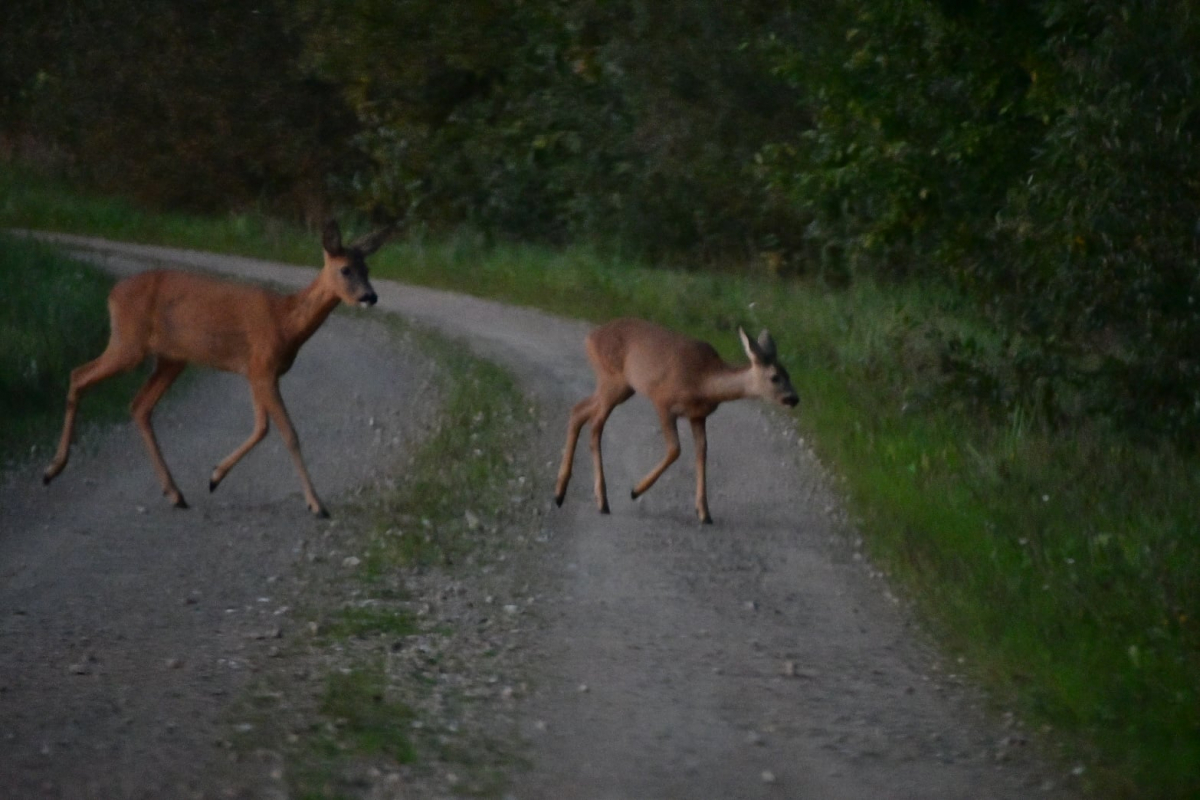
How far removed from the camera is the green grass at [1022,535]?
6.31m

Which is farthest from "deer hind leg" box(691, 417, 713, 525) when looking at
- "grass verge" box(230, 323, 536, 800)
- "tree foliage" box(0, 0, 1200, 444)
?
"tree foliage" box(0, 0, 1200, 444)

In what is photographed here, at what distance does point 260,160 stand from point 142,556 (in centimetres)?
2464

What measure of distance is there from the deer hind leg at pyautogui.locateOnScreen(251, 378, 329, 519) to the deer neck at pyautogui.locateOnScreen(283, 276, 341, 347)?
0.31 metres

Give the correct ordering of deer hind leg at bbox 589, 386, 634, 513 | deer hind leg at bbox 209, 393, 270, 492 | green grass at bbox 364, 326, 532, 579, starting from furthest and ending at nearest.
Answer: deer hind leg at bbox 589, 386, 634, 513 < deer hind leg at bbox 209, 393, 270, 492 < green grass at bbox 364, 326, 532, 579

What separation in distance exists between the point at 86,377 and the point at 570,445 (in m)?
3.01

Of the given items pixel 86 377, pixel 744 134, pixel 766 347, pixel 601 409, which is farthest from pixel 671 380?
pixel 744 134

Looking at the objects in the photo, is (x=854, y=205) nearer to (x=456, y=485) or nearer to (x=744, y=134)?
(x=744, y=134)

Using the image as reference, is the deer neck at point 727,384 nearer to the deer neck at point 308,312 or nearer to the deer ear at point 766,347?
the deer ear at point 766,347

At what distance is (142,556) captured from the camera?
8867 millimetres

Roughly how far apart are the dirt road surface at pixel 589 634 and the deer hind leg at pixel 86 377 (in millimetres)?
147

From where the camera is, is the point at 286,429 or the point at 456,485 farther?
the point at 456,485

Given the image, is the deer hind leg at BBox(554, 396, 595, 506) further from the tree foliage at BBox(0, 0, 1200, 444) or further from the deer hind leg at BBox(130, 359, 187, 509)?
the tree foliage at BBox(0, 0, 1200, 444)

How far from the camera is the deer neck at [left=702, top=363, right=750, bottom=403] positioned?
9.95 meters

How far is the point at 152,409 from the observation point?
11016mm
